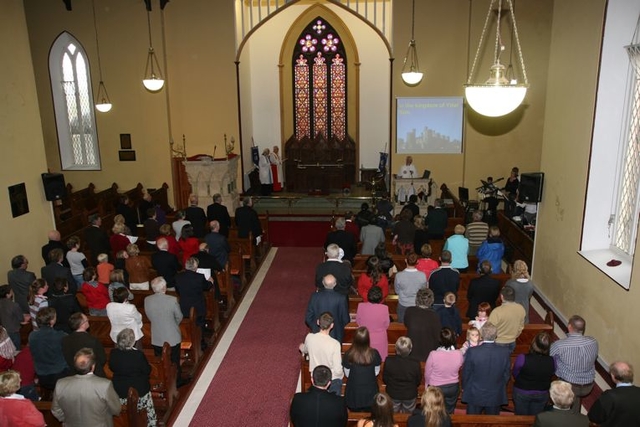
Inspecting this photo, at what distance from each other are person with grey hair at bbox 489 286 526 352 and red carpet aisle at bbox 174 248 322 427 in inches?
104

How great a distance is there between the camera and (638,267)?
6.37 metres

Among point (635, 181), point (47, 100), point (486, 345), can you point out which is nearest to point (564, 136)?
point (635, 181)

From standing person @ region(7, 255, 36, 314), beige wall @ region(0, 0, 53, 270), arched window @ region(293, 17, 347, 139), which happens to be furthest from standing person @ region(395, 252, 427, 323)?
arched window @ region(293, 17, 347, 139)

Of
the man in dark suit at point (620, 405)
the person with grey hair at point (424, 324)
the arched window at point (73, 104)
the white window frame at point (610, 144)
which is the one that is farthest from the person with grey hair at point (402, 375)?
the arched window at point (73, 104)

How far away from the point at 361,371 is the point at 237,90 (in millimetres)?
12419

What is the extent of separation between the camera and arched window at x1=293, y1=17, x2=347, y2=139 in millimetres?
18797

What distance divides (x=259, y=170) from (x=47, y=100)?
6623 millimetres

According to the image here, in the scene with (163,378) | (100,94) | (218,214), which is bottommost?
(163,378)

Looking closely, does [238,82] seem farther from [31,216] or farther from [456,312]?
[456,312]

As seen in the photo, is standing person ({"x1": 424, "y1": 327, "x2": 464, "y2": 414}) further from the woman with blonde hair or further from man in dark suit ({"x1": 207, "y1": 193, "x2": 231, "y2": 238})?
man in dark suit ({"x1": 207, "y1": 193, "x2": 231, "y2": 238})

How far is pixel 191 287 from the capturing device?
7.18 metres

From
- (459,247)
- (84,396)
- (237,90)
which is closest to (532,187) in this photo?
(459,247)

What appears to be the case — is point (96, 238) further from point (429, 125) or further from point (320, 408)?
point (429, 125)

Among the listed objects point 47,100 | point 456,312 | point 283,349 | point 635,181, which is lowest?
point 283,349
